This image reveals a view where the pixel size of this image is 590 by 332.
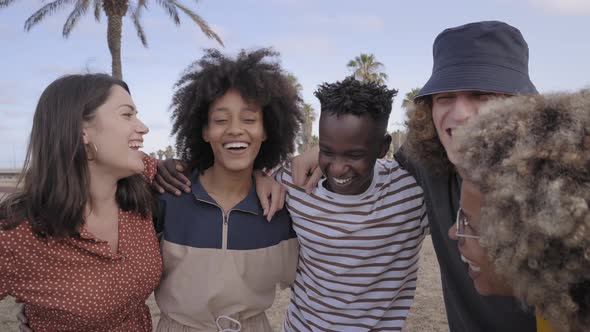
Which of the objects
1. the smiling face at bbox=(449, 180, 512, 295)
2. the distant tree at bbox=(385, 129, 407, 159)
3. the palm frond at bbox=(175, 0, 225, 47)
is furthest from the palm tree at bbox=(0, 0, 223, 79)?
the smiling face at bbox=(449, 180, 512, 295)

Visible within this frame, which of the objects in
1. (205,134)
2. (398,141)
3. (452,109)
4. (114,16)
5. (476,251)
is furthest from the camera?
(398,141)

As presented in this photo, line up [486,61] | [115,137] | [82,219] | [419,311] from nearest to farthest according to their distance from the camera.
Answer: [486,61], [82,219], [115,137], [419,311]

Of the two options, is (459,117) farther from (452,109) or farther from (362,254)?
(362,254)

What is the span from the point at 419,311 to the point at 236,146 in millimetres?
4342

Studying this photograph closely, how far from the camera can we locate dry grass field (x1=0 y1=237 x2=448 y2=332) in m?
5.59

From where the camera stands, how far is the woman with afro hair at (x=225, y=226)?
2652 mm

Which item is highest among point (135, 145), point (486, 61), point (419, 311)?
point (486, 61)

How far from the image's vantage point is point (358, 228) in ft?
8.29

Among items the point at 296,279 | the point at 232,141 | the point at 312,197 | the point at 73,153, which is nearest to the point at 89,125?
the point at 73,153

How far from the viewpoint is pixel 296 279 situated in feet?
9.38

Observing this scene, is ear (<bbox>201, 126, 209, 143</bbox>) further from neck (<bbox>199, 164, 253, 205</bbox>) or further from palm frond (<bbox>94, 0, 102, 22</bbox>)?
palm frond (<bbox>94, 0, 102, 22</bbox>)

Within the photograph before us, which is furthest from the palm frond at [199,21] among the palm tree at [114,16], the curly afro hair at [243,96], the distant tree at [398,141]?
the curly afro hair at [243,96]

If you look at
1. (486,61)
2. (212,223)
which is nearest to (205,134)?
(212,223)

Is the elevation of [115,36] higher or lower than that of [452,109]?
higher
